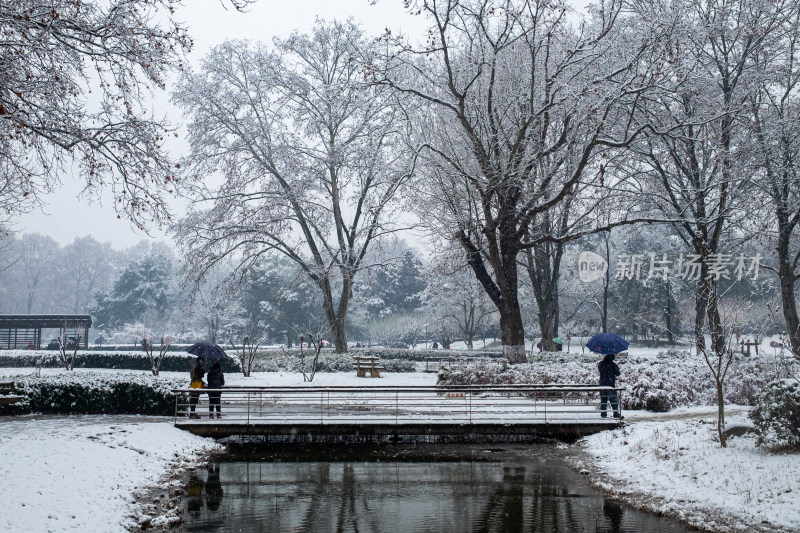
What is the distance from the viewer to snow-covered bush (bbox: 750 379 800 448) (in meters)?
11.4

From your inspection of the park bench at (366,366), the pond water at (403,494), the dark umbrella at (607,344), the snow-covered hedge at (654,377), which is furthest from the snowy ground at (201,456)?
the park bench at (366,366)

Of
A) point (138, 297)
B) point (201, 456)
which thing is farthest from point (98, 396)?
point (138, 297)

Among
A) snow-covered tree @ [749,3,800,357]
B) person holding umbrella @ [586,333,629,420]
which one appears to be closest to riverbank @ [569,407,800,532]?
person holding umbrella @ [586,333,629,420]

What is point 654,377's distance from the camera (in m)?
19.2

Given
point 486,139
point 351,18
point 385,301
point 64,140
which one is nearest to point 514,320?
point 486,139

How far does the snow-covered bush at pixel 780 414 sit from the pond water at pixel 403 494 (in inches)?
121

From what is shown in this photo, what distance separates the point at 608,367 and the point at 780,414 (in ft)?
17.7

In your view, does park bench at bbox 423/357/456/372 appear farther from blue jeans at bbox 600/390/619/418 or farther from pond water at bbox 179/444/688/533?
pond water at bbox 179/444/688/533

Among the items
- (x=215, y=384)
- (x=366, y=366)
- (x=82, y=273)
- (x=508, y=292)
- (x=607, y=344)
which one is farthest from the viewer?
(x=82, y=273)

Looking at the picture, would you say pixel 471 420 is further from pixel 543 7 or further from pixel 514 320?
pixel 543 7

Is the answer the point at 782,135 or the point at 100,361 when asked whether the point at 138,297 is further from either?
the point at 782,135

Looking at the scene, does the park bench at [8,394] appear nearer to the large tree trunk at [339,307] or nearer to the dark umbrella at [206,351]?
the dark umbrella at [206,351]

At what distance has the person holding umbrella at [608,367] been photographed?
16281 millimetres

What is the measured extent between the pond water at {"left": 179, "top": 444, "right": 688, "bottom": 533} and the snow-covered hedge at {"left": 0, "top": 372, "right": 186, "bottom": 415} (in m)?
4.07
